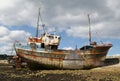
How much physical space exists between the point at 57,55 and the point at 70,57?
2.13 metres

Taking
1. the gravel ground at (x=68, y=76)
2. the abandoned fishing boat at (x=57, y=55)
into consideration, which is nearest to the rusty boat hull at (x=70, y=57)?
the abandoned fishing boat at (x=57, y=55)

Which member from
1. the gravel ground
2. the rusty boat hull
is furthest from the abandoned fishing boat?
the gravel ground

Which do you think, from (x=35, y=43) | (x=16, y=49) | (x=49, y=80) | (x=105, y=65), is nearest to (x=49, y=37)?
(x=35, y=43)

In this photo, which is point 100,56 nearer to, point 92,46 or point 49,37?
point 92,46

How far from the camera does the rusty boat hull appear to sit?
45.2m

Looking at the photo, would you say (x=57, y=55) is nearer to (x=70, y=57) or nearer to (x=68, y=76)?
(x=70, y=57)

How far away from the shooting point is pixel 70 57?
45.5 m

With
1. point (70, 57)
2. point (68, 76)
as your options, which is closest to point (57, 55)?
point (70, 57)

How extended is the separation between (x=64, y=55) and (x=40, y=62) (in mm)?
4219

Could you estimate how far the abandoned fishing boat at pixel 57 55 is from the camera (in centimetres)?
4531

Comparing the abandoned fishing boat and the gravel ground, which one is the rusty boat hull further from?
the gravel ground

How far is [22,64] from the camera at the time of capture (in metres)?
51.3

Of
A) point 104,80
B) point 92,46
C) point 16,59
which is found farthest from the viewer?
point 16,59

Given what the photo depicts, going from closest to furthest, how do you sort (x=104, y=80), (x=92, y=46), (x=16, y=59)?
(x=104, y=80) < (x=92, y=46) < (x=16, y=59)
